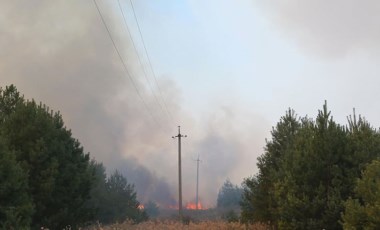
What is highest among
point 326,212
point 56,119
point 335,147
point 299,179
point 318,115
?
point 56,119

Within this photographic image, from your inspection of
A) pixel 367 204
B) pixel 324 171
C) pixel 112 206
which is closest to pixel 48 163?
pixel 324 171

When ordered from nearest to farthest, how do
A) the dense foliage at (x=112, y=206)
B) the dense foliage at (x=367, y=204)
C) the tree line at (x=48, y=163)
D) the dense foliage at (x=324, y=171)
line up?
the dense foliage at (x=367, y=204)
the dense foliage at (x=324, y=171)
the tree line at (x=48, y=163)
the dense foliage at (x=112, y=206)

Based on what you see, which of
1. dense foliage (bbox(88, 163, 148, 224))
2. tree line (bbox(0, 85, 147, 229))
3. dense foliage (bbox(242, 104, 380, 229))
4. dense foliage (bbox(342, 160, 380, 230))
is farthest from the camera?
dense foliage (bbox(88, 163, 148, 224))

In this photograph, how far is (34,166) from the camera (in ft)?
78.1

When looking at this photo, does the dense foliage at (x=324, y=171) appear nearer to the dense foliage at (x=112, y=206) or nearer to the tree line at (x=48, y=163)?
the tree line at (x=48, y=163)

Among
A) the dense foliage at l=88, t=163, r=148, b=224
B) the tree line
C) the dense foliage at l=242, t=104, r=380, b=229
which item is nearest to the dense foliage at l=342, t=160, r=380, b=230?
the dense foliage at l=242, t=104, r=380, b=229

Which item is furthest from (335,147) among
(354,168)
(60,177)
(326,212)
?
(60,177)

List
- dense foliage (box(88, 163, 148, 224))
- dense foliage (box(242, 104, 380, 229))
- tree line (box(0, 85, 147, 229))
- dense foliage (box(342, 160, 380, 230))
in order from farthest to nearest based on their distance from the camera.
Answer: dense foliage (box(88, 163, 148, 224)), tree line (box(0, 85, 147, 229)), dense foliage (box(242, 104, 380, 229)), dense foliage (box(342, 160, 380, 230))

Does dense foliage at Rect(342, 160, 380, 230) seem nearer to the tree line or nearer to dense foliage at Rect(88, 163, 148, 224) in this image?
the tree line

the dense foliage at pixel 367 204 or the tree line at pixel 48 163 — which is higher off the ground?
the tree line at pixel 48 163

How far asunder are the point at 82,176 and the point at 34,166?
11.2ft

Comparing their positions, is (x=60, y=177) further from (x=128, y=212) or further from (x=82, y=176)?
(x=128, y=212)

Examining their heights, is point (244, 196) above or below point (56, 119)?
below

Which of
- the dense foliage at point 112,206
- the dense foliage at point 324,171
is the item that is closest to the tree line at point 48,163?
the dense foliage at point 324,171
